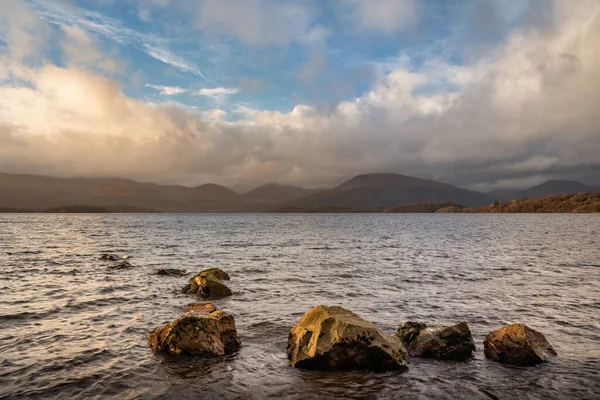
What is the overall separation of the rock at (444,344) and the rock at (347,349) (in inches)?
56.6

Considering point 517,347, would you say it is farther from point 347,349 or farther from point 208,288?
point 208,288

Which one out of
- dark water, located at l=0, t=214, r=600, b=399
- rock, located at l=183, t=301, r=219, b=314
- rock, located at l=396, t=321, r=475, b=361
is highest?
rock, located at l=183, t=301, r=219, b=314

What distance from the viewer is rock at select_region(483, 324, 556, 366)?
15.5 metres

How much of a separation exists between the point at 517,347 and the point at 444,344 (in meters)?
2.81

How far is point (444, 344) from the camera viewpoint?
16469mm

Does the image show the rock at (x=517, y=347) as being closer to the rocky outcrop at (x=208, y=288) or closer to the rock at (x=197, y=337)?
the rock at (x=197, y=337)

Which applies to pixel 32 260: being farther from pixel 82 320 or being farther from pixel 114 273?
pixel 82 320

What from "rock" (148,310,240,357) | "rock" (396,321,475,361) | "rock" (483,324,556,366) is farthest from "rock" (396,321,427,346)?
"rock" (148,310,240,357)

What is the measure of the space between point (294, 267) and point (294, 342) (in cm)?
2792

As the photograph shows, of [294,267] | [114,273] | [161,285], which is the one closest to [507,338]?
[161,285]

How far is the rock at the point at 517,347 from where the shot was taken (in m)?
15.5

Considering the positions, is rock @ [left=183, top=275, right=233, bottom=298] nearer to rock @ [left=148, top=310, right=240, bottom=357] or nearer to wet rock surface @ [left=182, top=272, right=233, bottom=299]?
wet rock surface @ [left=182, top=272, right=233, bottom=299]

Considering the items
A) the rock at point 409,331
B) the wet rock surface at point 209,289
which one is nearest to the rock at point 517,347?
the rock at point 409,331

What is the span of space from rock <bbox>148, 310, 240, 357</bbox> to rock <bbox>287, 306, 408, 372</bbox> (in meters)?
3.29
